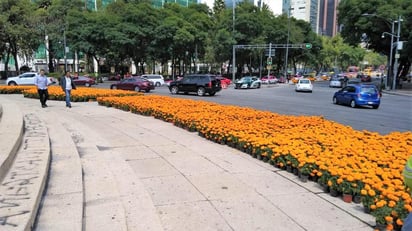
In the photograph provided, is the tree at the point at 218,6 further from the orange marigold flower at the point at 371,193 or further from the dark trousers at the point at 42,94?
the orange marigold flower at the point at 371,193

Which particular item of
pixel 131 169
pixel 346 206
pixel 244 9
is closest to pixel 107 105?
pixel 131 169

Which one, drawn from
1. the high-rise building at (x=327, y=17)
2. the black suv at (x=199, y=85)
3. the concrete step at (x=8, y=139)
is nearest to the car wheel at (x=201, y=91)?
the black suv at (x=199, y=85)

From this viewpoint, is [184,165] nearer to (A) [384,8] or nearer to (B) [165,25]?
(A) [384,8]

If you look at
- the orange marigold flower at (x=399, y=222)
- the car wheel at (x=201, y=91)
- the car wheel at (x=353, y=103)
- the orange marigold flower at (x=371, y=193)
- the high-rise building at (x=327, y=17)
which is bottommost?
the car wheel at (x=353, y=103)

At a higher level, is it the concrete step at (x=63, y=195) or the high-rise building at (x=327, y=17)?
the high-rise building at (x=327, y=17)

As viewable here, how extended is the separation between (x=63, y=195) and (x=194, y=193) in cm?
170

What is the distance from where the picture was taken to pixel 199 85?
29.7 m

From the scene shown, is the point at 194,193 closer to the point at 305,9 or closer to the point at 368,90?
the point at 368,90

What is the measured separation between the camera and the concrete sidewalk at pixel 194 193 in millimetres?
4398

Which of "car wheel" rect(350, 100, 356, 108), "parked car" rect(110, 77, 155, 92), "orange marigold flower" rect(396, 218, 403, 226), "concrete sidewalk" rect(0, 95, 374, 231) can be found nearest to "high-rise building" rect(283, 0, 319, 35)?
"parked car" rect(110, 77, 155, 92)

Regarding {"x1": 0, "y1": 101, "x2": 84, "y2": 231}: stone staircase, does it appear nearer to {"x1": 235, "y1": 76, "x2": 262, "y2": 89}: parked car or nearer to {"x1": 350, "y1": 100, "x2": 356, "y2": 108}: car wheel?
{"x1": 350, "y1": 100, "x2": 356, "y2": 108}: car wheel

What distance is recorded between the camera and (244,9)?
63000 mm

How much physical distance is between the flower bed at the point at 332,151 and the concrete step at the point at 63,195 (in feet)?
10.6

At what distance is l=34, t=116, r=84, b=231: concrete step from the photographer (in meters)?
4.14
